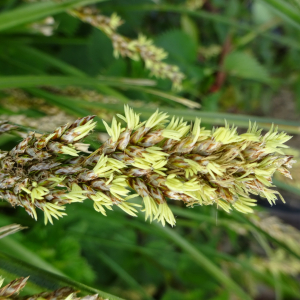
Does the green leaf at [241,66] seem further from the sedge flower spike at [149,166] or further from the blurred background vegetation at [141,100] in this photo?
the sedge flower spike at [149,166]

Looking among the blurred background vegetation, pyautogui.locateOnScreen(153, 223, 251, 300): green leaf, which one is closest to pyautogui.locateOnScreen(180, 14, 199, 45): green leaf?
the blurred background vegetation

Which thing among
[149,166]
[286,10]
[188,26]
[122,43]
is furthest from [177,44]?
[149,166]

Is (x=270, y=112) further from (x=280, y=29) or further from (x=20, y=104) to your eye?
(x=20, y=104)

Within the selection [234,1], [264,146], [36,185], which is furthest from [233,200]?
[234,1]

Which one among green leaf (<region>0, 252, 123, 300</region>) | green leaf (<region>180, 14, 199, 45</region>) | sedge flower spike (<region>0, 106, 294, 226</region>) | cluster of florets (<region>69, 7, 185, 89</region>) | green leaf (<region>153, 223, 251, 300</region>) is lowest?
green leaf (<region>153, 223, 251, 300</region>)

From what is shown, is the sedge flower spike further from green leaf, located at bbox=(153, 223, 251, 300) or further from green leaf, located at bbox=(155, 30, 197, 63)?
green leaf, located at bbox=(155, 30, 197, 63)

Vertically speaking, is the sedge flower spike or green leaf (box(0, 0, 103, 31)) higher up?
green leaf (box(0, 0, 103, 31))

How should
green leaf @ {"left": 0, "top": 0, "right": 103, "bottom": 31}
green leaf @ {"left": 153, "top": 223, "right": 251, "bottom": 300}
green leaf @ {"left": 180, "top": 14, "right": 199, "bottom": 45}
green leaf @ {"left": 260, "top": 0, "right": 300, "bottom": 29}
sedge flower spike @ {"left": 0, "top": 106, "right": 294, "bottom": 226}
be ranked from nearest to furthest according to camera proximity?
sedge flower spike @ {"left": 0, "top": 106, "right": 294, "bottom": 226} < green leaf @ {"left": 260, "top": 0, "right": 300, "bottom": 29} < green leaf @ {"left": 0, "top": 0, "right": 103, "bottom": 31} < green leaf @ {"left": 153, "top": 223, "right": 251, "bottom": 300} < green leaf @ {"left": 180, "top": 14, "right": 199, "bottom": 45}

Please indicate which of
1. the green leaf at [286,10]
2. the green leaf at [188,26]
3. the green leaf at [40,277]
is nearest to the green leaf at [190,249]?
the green leaf at [40,277]
